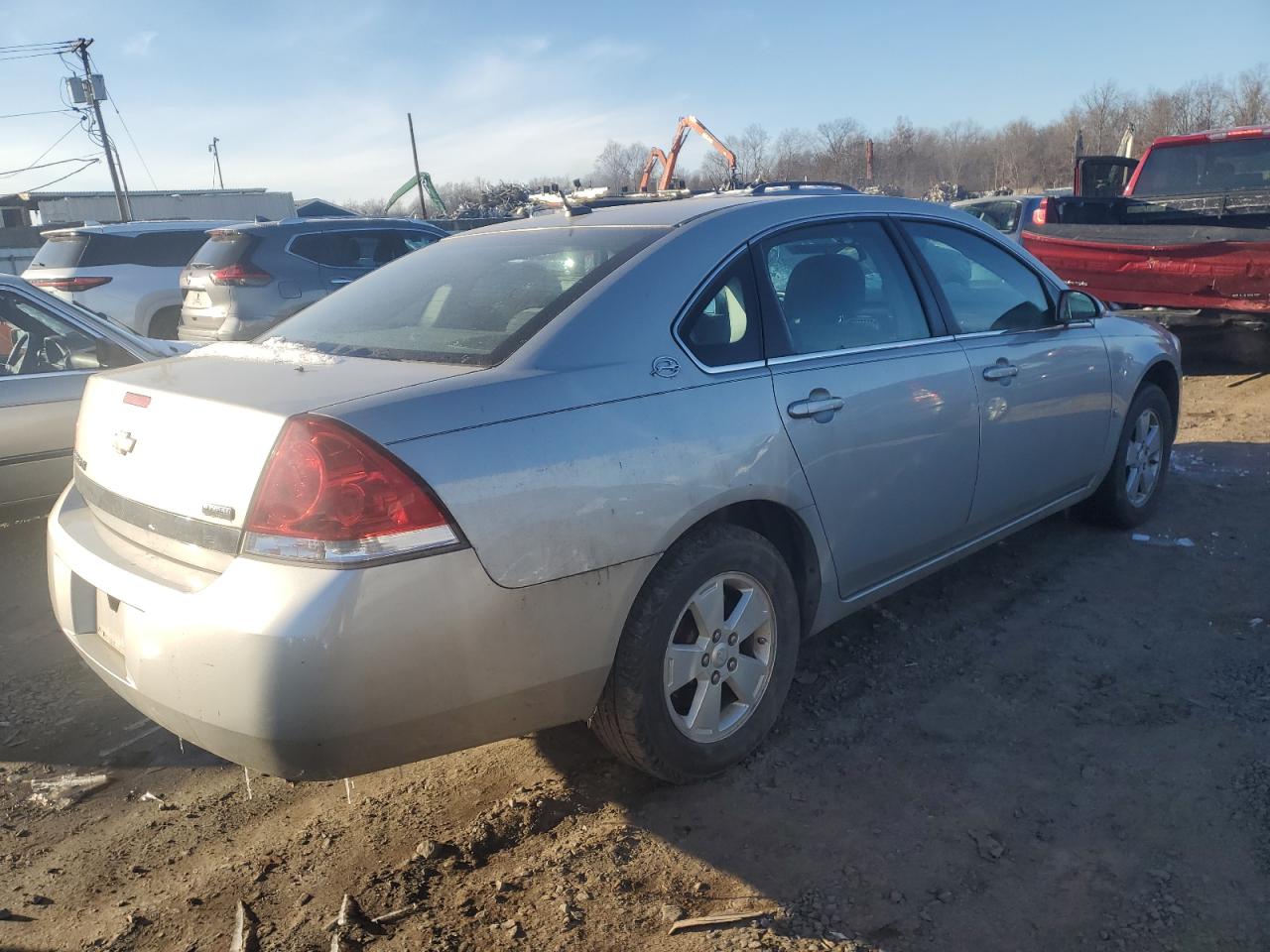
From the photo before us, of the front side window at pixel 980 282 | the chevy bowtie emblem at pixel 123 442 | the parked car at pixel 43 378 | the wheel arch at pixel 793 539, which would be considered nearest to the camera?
the chevy bowtie emblem at pixel 123 442

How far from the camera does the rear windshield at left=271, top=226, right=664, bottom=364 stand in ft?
9.07

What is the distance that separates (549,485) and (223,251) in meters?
8.69

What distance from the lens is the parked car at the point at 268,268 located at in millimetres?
9664

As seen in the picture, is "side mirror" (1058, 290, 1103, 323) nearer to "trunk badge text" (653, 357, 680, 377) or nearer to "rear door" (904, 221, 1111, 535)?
"rear door" (904, 221, 1111, 535)

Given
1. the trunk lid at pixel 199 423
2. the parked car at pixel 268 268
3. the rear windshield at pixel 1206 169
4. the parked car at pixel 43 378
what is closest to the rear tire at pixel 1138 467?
the trunk lid at pixel 199 423

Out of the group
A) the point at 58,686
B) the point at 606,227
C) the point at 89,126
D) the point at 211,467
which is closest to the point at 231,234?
the point at 58,686

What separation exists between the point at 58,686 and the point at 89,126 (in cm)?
3859

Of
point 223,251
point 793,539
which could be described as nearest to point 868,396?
point 793,539

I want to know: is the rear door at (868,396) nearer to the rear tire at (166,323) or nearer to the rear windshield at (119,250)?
the rear tire at (166,323)

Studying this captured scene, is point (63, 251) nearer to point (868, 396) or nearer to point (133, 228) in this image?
point (133, 228)

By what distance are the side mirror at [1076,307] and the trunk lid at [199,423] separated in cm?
297

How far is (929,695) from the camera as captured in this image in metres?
3.45

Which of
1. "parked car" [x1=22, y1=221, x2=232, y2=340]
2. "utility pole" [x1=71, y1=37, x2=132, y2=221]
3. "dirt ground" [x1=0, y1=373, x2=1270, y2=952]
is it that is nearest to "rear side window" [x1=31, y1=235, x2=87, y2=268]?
"parked car" [x1=22, y1=221, x2=232, y2=340]

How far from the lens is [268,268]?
9789mm
